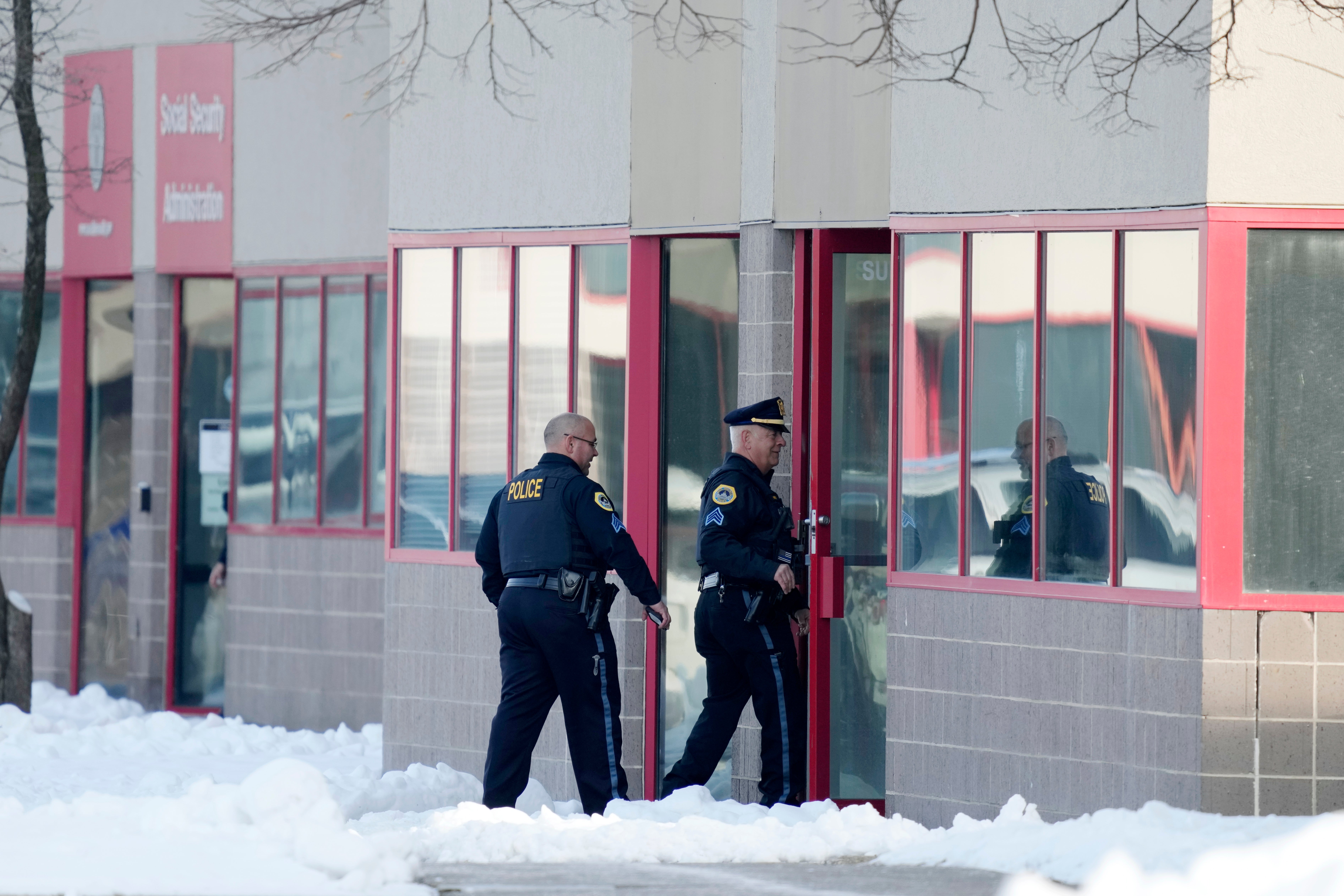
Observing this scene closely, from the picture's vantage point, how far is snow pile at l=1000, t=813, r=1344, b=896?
5.06 metres

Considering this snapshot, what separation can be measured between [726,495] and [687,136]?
6.69ft

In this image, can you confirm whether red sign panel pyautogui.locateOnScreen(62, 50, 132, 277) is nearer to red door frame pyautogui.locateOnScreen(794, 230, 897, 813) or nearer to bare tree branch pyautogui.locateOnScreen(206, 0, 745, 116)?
bare tree branch pyautogui.locateOnScreen(206, 0, 745, 116)

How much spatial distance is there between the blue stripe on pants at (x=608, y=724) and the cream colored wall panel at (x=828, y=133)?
2.37 metres

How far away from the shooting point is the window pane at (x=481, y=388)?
10.9m

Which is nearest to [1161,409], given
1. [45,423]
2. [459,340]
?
[459,340]

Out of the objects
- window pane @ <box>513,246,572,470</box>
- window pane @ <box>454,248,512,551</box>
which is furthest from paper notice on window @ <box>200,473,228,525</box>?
window pane @ <box>513,246,572,470</box>

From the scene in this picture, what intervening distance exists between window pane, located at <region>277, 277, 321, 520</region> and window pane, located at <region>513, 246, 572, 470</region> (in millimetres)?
3525

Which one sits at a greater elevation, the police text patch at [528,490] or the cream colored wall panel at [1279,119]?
the cream colored wall panel at [1279,119]

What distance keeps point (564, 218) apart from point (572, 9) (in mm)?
1136

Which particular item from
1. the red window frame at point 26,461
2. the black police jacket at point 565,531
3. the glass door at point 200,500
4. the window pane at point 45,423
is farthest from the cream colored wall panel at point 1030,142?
the window pane at point 45,423

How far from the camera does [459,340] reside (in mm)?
11055

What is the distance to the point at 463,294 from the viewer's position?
11055 mm

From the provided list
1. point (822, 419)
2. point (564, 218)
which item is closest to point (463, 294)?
point (564, 218)

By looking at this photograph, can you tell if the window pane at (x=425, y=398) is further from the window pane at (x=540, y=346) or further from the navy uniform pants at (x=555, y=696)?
the navy uniform pants at (x=555, y=696)
